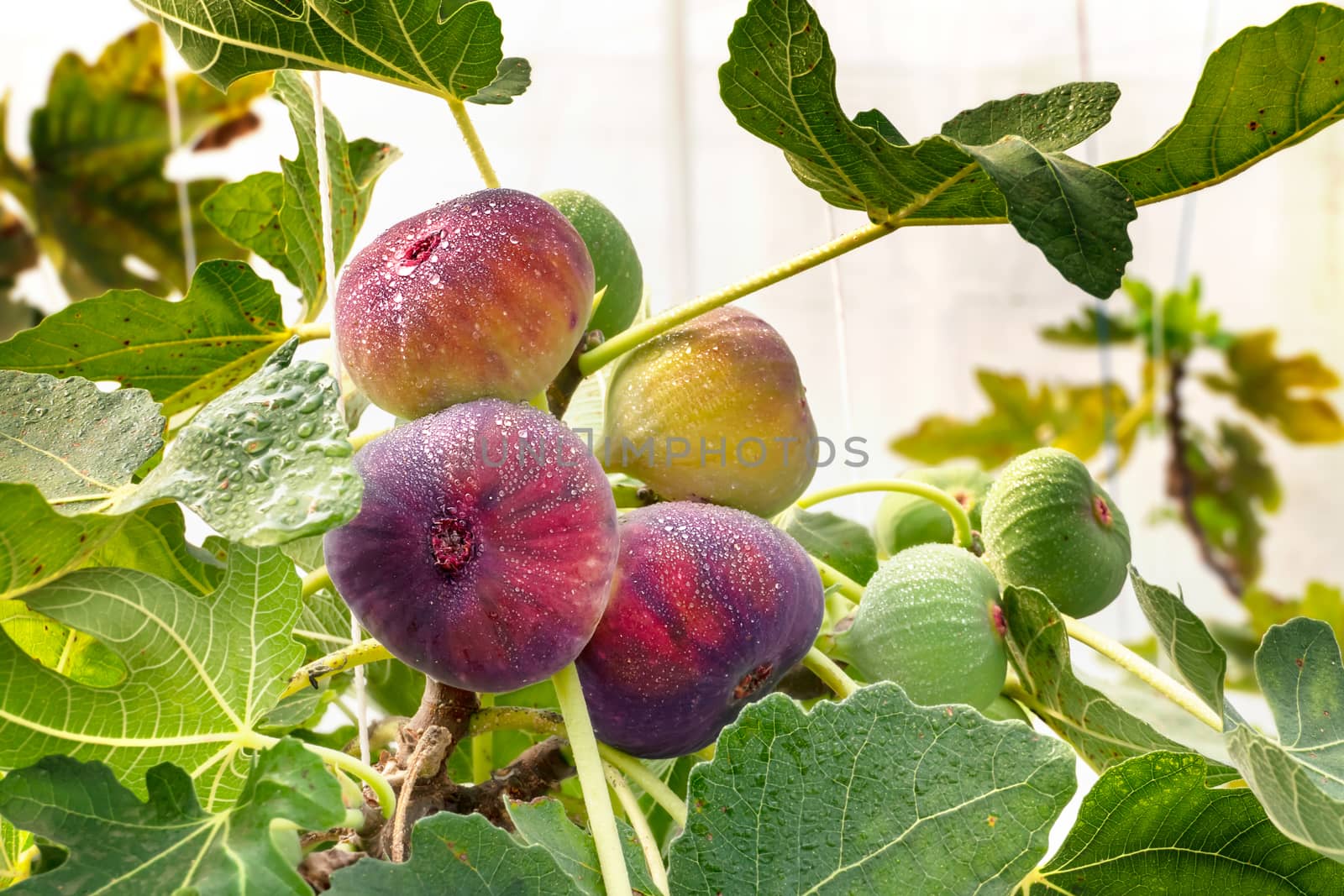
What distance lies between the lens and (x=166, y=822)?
0.26m

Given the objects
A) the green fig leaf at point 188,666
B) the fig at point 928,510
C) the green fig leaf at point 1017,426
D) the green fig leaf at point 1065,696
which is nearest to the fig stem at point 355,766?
the green fig leaf at point 188,666

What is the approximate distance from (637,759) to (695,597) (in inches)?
3.0

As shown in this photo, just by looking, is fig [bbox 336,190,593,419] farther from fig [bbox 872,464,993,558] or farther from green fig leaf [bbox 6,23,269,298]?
green fig leaf [bbox 6,23,269,298]

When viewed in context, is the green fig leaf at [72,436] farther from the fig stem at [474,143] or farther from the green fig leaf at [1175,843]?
the green fig leaf at [1175,843]

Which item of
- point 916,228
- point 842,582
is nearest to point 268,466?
point 842,582

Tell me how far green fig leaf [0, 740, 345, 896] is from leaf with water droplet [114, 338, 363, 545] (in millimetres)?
57

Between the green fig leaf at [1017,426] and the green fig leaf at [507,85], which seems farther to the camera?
the green fig leaf at [1017,426]

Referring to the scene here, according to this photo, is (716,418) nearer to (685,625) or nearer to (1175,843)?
(685,625)

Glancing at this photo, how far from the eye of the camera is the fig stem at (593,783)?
28 centimetres

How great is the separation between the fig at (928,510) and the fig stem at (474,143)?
286mm

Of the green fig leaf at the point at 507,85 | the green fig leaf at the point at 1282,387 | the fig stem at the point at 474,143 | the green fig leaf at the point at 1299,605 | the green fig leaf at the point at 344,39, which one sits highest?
the green fig leaf at the point at 344,39

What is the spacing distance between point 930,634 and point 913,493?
12 cm

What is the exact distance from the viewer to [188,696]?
298 mm

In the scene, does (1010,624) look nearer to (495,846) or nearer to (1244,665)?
(495,846)
